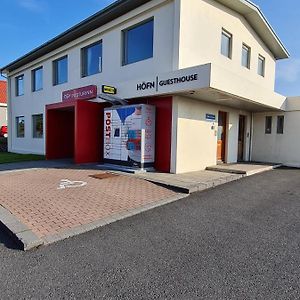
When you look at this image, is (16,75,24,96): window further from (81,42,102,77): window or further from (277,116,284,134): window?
(277,116,284,134): window

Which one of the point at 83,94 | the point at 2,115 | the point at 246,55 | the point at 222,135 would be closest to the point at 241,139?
the point at 222,135

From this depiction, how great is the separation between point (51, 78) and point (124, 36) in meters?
6.86

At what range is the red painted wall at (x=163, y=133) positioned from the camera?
917 cm

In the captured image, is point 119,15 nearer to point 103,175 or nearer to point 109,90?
point 109,90

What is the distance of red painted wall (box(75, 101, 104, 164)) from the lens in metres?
10.8

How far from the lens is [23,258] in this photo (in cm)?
327

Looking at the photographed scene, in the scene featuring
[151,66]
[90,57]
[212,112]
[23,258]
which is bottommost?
[23,258]

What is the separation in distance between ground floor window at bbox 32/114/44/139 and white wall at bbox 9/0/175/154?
0.29 m

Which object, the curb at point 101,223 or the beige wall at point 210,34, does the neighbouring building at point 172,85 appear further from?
the curb at point 101,223

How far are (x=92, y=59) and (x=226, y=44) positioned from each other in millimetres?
6528

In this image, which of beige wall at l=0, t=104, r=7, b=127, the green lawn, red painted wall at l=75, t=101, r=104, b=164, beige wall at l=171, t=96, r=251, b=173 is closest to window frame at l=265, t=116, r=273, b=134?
beige wall at l=171, t=96, r=251, b=173

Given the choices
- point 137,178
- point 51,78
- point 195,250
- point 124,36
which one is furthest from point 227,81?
point 51,78

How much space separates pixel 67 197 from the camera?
5887mm

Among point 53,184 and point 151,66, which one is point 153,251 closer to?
point 53,184
